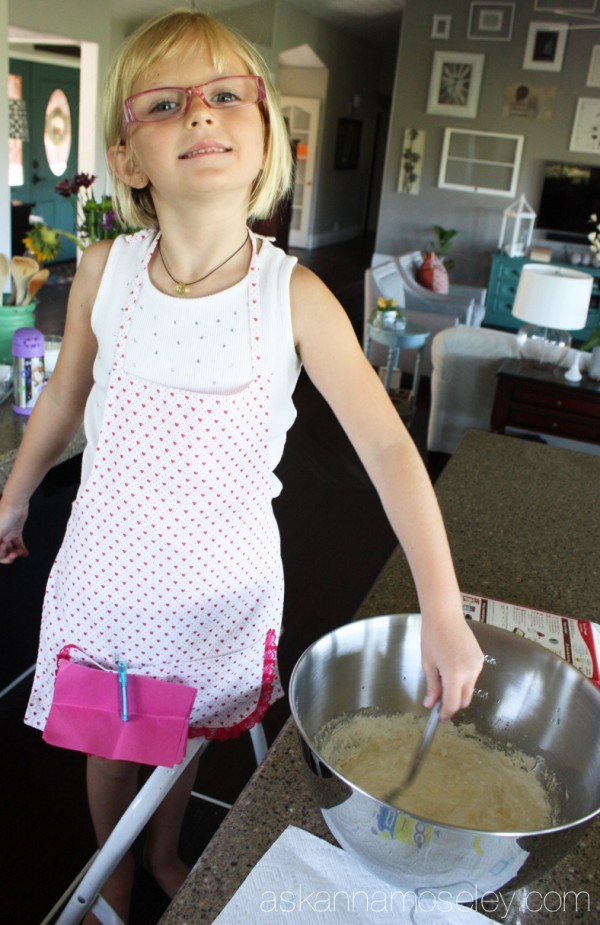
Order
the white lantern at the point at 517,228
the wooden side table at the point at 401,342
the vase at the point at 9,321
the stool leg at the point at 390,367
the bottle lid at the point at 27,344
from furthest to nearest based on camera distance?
1. the white lantern at the point at 517,228
2. the stool leg at the point at 390,367
3. the wooden side table at the point at 401,342
4. the vase at the point at 9,321
5. the bottle lid at the point at 27,344

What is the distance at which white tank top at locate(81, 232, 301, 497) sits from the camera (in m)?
0.92

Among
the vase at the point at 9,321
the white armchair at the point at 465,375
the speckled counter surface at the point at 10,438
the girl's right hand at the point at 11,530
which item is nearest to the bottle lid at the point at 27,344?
the speckled counter surface at the point at 10,438

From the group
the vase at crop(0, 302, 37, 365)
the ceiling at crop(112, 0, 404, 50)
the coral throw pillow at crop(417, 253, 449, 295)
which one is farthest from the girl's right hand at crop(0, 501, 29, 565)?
the ceiling at crop(112, 0, 404, 50)

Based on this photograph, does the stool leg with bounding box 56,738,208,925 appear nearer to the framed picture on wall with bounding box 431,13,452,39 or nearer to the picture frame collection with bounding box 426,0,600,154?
the picture frame collection with bounding box 426,0,600,154

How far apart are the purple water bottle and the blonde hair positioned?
2.07 ft

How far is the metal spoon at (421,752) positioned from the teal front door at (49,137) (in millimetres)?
9387

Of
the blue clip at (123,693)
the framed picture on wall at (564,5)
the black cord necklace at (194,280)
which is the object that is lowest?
the blue clip at (123,693)

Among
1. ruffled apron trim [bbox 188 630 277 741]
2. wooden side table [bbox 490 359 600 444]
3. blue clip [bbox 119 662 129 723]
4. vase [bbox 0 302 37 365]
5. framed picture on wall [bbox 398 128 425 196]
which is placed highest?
framed picture on wall [bbox 398 128 425 196]

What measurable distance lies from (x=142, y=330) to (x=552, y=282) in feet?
9.56

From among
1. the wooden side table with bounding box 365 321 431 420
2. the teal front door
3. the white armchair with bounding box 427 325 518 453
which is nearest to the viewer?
the white armchair with bounding box 427 325 518 453

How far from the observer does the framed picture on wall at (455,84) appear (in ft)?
25.2

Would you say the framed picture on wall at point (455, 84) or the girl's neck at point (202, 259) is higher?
the framed picture on wall at point (455, 84)

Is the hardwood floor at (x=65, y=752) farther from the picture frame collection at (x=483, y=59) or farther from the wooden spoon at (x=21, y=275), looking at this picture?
the picture frame collection at (x=483, y=59)

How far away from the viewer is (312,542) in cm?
317
